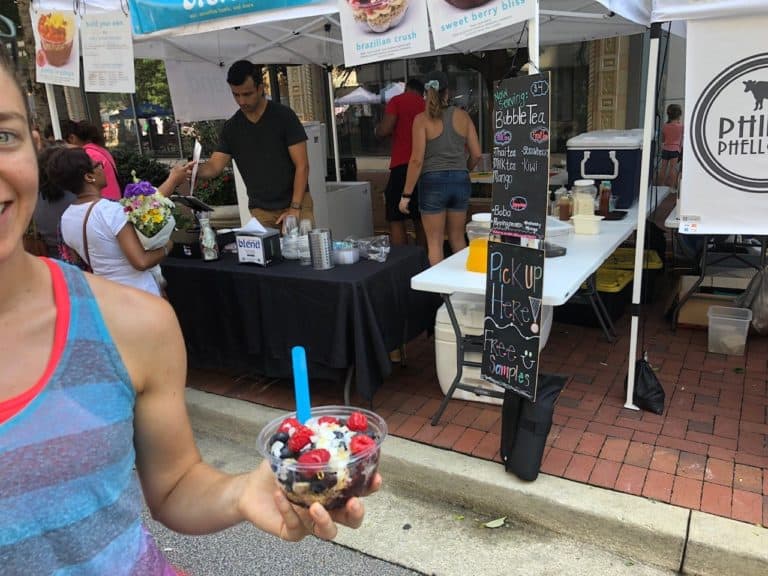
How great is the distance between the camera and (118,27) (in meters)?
4.24

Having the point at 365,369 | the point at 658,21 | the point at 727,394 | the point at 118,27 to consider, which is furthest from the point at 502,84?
the point at 118,27

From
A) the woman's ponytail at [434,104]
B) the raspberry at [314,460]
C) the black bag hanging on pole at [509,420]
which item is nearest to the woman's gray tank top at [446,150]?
the woman's ponytail at [434,104]

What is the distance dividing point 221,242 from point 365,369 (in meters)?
1.53

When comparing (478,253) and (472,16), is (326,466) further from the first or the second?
(478,253)

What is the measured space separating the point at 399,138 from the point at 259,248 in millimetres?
2907

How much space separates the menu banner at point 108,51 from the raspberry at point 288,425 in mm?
3891

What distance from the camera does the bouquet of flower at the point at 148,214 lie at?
3.30 m

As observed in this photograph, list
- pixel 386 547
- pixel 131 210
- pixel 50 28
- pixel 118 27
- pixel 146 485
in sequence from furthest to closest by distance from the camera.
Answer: pixel 50 28 < pixel 118 27 < pixel 131 210 < pixel 386 547 < pixel 146 485

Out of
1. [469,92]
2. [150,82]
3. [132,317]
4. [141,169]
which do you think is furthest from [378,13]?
[150,82]

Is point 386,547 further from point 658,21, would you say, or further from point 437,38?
point 658,21

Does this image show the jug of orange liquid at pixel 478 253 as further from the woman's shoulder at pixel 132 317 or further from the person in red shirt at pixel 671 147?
the person in red shirt at pixel 671 147

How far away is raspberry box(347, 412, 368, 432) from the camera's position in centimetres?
109

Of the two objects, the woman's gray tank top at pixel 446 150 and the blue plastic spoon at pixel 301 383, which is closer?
the blue plastic spoon at pixel 301 383

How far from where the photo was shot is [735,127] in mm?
2918
